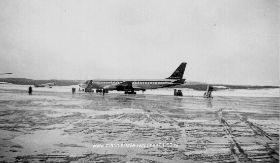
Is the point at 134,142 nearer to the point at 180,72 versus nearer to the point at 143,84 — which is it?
the point at 143,84

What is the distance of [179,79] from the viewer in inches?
2094

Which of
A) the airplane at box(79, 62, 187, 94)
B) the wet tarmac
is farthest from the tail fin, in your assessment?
the wet tarmac

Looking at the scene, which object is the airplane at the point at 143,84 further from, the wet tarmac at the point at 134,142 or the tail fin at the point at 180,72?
the wet tarmac at the point at 134,142

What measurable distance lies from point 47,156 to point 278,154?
669 centimetres

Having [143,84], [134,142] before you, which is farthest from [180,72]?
[134,142]

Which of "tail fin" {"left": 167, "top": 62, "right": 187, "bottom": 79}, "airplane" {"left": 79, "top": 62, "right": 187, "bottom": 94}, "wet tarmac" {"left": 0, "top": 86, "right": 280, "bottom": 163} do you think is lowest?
"wet tarmac" {"left": 0, "top": 86, "right": 280, "bottom": 163}

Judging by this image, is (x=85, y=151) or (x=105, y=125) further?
(x=105, y=125)

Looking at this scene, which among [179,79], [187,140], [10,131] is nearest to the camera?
[187,140]

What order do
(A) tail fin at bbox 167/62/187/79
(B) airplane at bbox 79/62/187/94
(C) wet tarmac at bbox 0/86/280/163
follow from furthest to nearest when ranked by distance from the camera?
1. (A) tail fin at bbox 167/62/187/79
2. (B) airplane at bbox 79/62/187/94
3. (C) wet tarmac at bbox 0/86/280/163

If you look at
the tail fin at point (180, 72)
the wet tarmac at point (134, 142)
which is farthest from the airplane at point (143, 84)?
the wet tarmac at point (134, 142)

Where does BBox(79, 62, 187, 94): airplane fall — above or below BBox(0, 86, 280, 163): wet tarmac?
above

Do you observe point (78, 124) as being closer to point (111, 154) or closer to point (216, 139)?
point (111, 154)

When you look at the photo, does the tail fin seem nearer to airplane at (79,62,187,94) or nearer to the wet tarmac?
airplane at (79,62,187,94)

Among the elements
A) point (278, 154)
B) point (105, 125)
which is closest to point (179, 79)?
point (105, 125)
